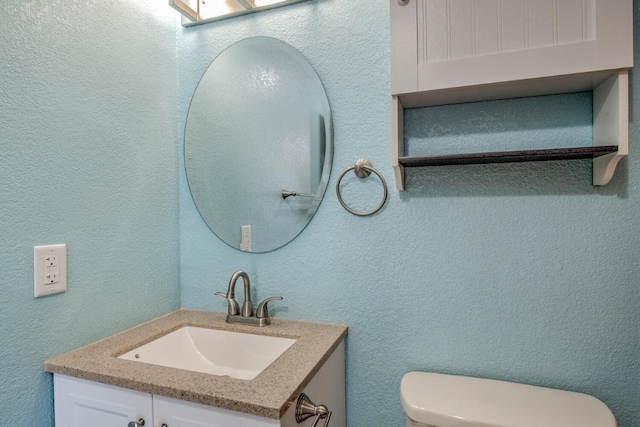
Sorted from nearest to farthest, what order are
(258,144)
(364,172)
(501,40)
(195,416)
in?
(195,416), (501,40), (364,172), (258,144)

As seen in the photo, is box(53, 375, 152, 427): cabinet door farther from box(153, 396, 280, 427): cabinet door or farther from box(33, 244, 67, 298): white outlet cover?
box(33, 244, 67, 298): white outlet cover

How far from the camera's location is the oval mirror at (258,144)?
4.08ft

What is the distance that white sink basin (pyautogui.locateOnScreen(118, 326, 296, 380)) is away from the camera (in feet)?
3.72

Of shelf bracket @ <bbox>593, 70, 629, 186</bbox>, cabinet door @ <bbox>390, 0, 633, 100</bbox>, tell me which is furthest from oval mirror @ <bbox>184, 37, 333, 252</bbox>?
shelf bracket @ <bbox>593, 70, 629, 186</bbox>

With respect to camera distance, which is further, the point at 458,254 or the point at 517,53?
the point at 458,254

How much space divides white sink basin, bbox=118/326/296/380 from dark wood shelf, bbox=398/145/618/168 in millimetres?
674

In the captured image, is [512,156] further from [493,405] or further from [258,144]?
[258,144]

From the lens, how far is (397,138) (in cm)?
102

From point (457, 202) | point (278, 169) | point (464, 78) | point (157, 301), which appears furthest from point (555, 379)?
point (157, 301)

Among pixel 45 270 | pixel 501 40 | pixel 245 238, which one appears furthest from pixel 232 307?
pixel 501 40

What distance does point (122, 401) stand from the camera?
86cm

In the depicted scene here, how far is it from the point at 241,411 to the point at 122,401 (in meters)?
0.34

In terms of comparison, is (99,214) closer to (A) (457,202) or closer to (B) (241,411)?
(B) (241,411)

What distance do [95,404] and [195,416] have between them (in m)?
0.30
